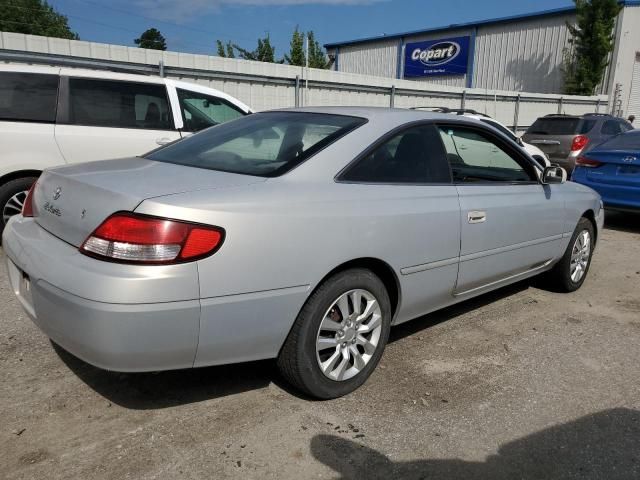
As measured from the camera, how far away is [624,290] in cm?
514

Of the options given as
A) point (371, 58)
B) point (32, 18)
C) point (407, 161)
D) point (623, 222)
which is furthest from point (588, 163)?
point (32, 18)

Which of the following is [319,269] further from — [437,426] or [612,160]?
[612,160]

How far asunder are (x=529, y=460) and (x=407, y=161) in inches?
67.9

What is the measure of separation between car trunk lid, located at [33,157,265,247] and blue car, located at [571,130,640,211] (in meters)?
6.49

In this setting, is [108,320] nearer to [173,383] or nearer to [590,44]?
[173,383]

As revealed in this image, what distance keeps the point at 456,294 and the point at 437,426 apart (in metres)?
1.09

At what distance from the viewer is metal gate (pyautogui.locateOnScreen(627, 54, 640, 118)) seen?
92.8 feet

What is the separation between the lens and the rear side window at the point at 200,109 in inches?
255

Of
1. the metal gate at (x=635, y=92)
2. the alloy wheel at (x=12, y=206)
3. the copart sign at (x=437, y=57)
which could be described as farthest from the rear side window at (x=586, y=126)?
the copart sign at (x=437, y=57)

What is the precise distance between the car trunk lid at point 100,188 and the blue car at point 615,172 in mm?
6486

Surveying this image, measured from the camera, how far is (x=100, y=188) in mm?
2521

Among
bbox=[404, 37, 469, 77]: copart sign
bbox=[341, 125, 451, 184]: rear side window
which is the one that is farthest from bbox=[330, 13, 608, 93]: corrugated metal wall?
bbox=[341, 125, 451, 184]: rear side window

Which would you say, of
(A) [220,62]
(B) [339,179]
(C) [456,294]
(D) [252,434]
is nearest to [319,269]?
(B) [339,179]

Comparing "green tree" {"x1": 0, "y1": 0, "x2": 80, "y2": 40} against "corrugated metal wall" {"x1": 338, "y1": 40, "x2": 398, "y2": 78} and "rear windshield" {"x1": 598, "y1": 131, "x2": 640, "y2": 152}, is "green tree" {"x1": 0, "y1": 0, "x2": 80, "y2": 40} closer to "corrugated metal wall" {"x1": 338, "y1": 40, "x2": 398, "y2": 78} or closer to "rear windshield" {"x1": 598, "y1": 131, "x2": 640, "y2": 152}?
"corrugated metal wall" {"x1": 338, "y1": 40, "x2": 398, "y2": 78}
